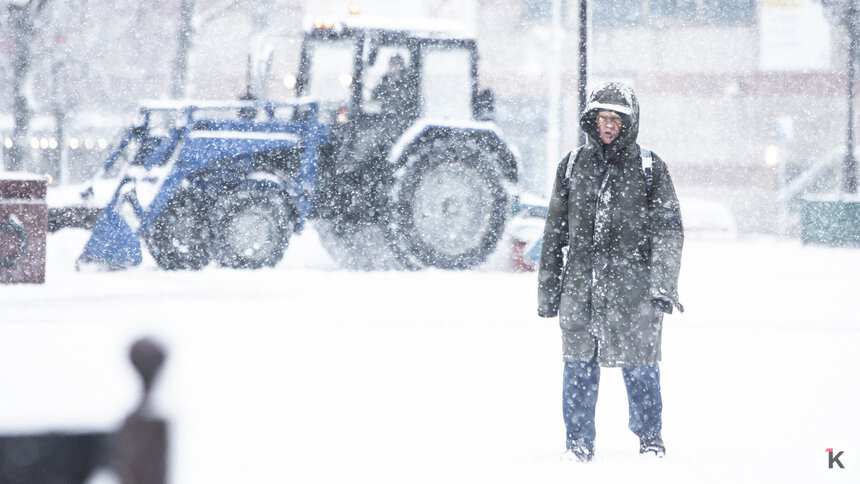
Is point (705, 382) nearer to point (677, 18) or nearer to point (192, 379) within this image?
point (192, 379)

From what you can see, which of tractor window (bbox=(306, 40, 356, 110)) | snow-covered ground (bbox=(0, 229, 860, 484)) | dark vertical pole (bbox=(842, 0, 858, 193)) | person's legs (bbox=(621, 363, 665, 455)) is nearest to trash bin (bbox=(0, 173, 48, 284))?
snow-covered ground (bbox=(0, 229, 860, 484))

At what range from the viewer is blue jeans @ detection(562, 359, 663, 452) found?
4.62 metres

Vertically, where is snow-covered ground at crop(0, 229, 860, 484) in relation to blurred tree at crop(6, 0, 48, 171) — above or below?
below

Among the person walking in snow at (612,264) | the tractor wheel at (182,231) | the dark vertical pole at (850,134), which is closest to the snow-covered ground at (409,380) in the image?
the person walking in snow at (612,264)

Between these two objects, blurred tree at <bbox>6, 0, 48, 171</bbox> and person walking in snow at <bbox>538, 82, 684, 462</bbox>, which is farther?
blurred tree at <bbox>6, 0, 48, 171</bbox>

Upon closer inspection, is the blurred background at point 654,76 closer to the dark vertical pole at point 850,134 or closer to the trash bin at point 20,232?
the dark vertical pole at point 850,134

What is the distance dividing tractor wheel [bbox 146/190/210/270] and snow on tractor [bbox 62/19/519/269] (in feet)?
0.04

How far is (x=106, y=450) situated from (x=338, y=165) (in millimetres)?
11446

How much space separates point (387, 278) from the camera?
1225cm

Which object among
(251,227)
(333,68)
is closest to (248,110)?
(333,68)

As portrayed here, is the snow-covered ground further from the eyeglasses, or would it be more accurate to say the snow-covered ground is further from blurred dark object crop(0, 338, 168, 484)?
the eyeglasses

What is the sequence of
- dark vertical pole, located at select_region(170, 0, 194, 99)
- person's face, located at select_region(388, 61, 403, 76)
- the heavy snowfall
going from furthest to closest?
dark vertical pole, located at select_region(170, 0, 194, 99)
person's face, located at select_region(388, 61, 403, 76)
the heavy snowfall

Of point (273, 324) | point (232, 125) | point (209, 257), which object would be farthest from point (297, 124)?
point (273, 324)

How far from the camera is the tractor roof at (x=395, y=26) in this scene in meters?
12.6
